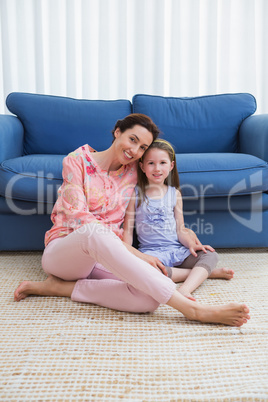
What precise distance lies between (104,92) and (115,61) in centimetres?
25

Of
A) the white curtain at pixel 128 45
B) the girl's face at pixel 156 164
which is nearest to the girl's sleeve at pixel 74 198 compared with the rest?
the girl's face at pixel 156 164

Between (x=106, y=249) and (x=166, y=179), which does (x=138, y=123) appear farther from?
(x=106, y=249)

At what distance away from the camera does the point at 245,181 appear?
1.65 m

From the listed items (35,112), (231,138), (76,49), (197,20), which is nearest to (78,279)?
(35,112)

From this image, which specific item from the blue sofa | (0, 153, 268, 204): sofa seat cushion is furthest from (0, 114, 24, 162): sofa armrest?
(0, 153, 268, 204): sofa seat cushion

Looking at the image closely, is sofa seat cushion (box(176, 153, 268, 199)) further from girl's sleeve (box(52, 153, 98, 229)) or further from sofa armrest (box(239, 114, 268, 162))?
girl's sleeve (box(52, 153, 98, 229))

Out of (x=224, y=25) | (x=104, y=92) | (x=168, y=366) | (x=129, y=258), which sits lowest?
(x=168, y=366)

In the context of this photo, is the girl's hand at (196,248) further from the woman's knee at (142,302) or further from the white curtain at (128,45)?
the white curtain at (128,45)

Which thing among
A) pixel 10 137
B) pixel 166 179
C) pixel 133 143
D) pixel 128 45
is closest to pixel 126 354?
pixel 133 143

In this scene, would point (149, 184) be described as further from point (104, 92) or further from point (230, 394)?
point (104, 92)

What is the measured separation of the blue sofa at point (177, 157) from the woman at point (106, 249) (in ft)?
0.91

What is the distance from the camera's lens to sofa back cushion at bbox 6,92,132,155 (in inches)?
83.5

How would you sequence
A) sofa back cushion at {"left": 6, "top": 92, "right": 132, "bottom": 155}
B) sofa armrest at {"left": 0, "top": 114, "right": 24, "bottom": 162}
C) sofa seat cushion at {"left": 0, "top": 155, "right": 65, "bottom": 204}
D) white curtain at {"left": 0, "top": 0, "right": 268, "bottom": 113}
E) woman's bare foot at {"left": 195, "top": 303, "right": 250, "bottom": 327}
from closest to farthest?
woman's bare foot at {"left": 195, "top": 303, "right": 250, "bottom": 327} < sofa seat cushion at {"left": 0, "top": 155, "right": 65, "bottom": 204} < sofa armrest at {"left": 0, "top": 114, "right": 24, "bottom": 162} < sofa back cushion at {"left": 6, "top": 92, "right": 132, "bottom": 155} < white curtain at {"left": 0, "top": 0, "right": 268, "bottom": 113}

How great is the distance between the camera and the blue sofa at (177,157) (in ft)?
5.38
